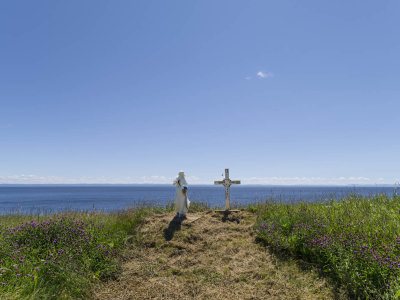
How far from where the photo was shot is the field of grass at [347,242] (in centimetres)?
475

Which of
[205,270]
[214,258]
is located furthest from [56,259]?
[214,258]

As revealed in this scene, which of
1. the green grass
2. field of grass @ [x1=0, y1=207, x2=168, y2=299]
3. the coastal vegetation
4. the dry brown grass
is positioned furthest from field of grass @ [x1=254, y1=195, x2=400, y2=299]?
field of grass @ [x1=0, y1=207, x2=168, y2=299]

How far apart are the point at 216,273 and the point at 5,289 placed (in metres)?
4.47

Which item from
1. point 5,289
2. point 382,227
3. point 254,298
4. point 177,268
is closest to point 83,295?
point 5,289

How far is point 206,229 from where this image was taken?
9.16m

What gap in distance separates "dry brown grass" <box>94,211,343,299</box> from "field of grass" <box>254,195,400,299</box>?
455mm

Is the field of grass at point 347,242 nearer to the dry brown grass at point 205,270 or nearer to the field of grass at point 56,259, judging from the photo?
the dry brown grass at point 205,270

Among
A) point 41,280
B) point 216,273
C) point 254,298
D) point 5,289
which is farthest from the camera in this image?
point 216,273

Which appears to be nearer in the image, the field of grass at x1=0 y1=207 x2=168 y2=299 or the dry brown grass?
the field of grass at x1=0 y1=207 x2=168 y2=299

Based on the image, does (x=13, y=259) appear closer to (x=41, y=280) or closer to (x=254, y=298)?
(x=41, y=280)

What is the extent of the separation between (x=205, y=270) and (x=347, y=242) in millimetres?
3633

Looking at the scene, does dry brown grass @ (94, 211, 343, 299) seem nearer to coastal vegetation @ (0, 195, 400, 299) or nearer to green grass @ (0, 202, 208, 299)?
coastal vegetation @ (0, 195, 400, 299)

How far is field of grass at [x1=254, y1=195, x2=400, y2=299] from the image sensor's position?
15.6 feet

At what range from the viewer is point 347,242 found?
564cm
